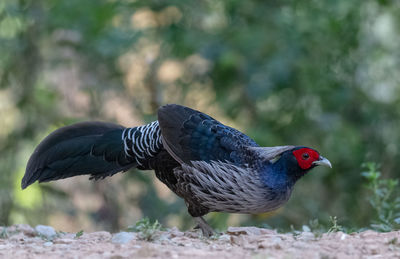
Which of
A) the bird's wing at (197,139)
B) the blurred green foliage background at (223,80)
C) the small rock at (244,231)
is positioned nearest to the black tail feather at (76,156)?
the bird's wing at (197,139)

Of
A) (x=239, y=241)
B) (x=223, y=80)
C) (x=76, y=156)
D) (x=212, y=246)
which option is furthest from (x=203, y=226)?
(x=223, y=80)

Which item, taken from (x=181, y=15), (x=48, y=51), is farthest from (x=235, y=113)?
(x=48, y=51)

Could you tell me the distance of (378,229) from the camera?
16.5 ft

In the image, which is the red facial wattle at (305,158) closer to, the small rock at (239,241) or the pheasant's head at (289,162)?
the pheasant's head at (289,162)

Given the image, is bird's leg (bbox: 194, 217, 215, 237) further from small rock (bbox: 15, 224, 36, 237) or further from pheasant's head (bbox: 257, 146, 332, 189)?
small rock (bbox: 15, 224, 36, 237)

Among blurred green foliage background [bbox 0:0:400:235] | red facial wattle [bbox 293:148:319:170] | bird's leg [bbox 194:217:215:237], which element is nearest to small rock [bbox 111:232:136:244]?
bird's leg [bbox 194:217:215:237]

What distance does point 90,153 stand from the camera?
5391mm

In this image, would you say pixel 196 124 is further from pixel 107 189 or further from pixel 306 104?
pixel 107 189

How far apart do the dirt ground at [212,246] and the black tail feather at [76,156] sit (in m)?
0.83

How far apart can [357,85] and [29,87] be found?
194 inches

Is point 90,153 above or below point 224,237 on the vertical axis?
above

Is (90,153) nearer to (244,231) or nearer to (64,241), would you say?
(64,241)

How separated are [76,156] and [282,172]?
1958mm

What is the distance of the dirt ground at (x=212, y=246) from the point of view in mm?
3592
